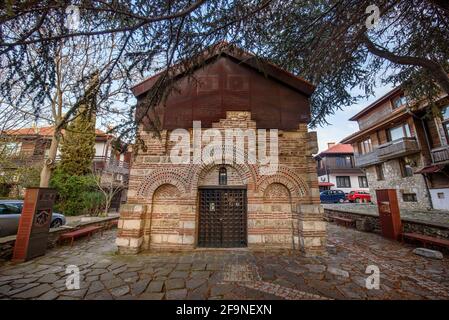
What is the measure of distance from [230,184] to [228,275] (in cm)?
300

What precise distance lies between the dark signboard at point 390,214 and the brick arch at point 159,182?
26.2 ft

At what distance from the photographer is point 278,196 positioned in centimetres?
670

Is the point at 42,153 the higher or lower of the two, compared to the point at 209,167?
higher

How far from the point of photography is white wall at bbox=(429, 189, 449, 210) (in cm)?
1370

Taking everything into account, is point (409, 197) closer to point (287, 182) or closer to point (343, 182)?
point (343, 182)

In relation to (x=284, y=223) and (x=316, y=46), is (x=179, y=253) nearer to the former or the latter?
(x=284, y=223)

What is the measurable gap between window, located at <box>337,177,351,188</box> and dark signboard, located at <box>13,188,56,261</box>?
33.0 m

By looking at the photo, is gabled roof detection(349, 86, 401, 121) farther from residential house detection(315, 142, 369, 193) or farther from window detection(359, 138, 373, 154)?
residential house detection(315, 142, 369, 193)

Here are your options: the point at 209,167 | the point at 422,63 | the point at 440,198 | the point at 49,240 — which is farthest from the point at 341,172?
the point at 49,240

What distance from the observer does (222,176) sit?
695 cm

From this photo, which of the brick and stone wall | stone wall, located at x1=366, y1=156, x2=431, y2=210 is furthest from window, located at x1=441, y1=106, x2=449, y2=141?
the brick and stone wall

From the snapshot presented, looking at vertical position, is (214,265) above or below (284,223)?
below
